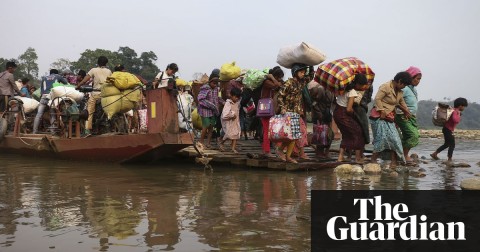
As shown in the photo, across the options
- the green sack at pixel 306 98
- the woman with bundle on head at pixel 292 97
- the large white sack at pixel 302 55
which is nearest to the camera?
the woman with bundle on head at pixel 292 97

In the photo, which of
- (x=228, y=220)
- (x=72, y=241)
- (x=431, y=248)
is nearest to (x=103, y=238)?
(x=72, y=241)

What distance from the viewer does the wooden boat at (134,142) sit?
7789mm

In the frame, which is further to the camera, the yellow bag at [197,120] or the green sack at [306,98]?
the yellow bag at [197,120]

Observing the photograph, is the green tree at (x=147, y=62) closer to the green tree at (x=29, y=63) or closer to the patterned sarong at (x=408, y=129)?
the green tree at (x=29, y=63)

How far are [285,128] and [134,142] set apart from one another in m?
2.56

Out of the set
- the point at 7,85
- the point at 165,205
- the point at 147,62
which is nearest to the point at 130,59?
the point at 147,62

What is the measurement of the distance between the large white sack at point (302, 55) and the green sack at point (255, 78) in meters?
0.42

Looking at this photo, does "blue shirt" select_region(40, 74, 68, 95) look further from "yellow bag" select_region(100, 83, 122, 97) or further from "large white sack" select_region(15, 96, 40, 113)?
"yellow bag" select_region(100, 83, 122, 97)

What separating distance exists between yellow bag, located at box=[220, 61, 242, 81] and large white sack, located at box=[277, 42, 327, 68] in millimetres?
1145

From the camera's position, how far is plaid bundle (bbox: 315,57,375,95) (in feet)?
24.6

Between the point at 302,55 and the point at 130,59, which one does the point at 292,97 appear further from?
the point at 130,59

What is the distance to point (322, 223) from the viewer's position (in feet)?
13.2

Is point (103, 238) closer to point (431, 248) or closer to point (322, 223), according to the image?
point (322, 223)

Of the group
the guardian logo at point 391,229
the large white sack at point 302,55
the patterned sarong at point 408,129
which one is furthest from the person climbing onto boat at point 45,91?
the guardian logo at point 391,229
